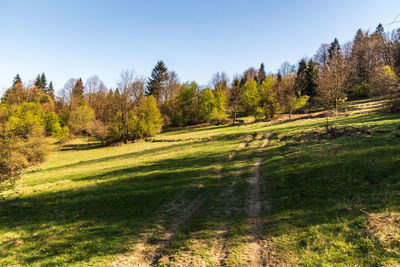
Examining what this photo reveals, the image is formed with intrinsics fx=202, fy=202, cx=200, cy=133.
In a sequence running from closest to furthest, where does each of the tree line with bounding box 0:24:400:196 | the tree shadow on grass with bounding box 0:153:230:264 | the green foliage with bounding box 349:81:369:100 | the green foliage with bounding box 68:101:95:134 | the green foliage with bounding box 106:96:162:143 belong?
the tree shadow on grass with bounding box 0:153:230:264, the tree line with bounding box 0:24:400:196, the green foliage with bounding box 106:96:162:143, the green foliage with bounding box 349:81:369:100, the green foliage with bounding box 68:101:95:134

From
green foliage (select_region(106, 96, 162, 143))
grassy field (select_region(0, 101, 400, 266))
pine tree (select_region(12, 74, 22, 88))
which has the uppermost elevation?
pine tree (select_region(12, 74, 22, 88))

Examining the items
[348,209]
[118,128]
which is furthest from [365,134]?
[118,128]

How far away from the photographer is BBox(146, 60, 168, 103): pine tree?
94188 millimetres

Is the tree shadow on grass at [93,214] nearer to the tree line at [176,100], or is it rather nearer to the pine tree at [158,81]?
the tree line at [176,100]

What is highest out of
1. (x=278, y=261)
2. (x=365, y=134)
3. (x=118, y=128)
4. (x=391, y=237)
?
(x=118, y=128)

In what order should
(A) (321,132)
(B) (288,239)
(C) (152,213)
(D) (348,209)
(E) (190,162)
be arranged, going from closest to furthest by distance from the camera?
(B) (288,239) < (D) (348,209) < (C) (152,213) < (E) (190,162) < (A) (321,132)

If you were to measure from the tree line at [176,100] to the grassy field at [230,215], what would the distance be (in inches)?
768

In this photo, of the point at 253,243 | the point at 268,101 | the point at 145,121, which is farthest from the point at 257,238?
the point at 268,101

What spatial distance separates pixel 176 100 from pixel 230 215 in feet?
241

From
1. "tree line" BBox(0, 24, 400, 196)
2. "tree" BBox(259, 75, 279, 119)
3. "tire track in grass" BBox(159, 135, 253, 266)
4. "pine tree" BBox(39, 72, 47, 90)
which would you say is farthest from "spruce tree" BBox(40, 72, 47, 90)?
"tire track in grass" BBox(159, 135, 253, 266)

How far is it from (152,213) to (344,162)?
514 inches

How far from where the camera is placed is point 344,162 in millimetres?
13844

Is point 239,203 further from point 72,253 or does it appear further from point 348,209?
point 72,253

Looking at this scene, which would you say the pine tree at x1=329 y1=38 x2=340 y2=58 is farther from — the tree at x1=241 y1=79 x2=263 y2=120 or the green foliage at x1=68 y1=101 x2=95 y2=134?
the green foliage at x1=68 y1=101 x2=95 y2=134
